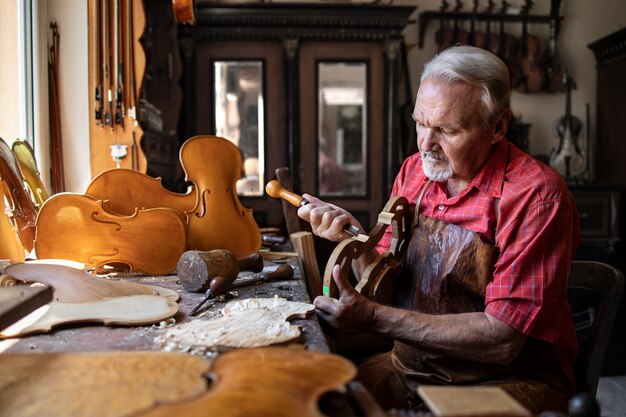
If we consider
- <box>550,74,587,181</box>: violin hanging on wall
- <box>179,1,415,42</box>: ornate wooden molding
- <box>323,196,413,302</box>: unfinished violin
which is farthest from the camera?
<box>550,74,587,181</box>: violin hanging on wall

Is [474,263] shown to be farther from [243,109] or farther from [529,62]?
[529,62]

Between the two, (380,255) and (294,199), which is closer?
(380,255)

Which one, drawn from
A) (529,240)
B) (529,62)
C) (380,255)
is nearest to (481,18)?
(529,62)

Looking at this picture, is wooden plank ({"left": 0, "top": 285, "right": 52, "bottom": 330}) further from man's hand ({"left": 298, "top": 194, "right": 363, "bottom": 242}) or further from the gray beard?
the gray beard

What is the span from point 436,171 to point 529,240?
0.47 metres

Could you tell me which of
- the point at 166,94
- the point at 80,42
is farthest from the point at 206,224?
the point at 166,94

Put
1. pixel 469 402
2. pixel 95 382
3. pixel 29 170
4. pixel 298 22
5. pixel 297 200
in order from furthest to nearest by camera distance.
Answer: pixel 298 22 → pixel 29 170 → pixel 297 200 → pixel 95 382 → pixel 469 402

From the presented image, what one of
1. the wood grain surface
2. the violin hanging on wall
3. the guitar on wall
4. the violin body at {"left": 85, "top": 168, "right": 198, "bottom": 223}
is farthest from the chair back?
the violin hanging on wall

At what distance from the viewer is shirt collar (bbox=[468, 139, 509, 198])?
2035 mm

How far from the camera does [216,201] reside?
2.92 m

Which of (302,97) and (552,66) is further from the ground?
(552,66)

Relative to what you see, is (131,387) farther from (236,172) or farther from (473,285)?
(236,172)

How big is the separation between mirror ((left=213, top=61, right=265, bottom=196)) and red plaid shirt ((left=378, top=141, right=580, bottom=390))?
13.1 ft

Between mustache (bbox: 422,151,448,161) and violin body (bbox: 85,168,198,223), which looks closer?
mustache (bbox: 422,151,448,161)
